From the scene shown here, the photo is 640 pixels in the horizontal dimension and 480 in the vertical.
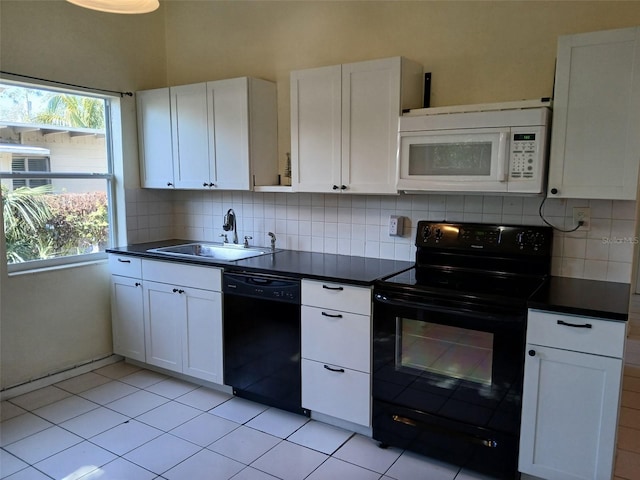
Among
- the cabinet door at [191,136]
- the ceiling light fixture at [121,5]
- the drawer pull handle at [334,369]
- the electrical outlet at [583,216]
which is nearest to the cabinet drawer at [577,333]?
→ the electrical outlet at [583,216]

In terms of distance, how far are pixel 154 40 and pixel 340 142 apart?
2072mm

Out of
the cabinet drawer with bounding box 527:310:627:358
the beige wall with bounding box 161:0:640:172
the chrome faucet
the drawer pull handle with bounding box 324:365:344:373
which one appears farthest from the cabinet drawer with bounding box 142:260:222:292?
the cabinet drawer with bounding box 527:310:627:358

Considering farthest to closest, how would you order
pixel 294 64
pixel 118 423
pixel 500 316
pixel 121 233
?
1. pixel 121 233
2. pixel 294 64
3. pixel 118 423
4. pixel 500 316

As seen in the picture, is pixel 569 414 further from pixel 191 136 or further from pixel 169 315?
pixel 191 136

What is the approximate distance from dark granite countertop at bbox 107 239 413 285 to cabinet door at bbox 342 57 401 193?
0.46 m

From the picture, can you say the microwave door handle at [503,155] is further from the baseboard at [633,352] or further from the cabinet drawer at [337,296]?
the baseboard at [633,352]

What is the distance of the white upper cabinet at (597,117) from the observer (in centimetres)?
216

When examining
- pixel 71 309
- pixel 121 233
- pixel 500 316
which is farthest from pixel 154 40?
pixel 500 316

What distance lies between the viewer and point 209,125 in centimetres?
345

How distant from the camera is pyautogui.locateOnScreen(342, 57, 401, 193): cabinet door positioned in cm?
273

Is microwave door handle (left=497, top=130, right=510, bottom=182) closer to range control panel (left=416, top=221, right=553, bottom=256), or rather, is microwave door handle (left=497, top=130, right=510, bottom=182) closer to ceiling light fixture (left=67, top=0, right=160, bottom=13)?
range control panel (left=416, top=221, right=553, bottom=256)

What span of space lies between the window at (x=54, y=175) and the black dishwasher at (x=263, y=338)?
1.38 metres

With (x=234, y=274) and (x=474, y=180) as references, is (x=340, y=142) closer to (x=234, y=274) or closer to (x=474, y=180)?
(x=474, y=180)

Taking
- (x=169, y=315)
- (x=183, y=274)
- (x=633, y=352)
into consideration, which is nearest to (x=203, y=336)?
(x=169, y=315)
